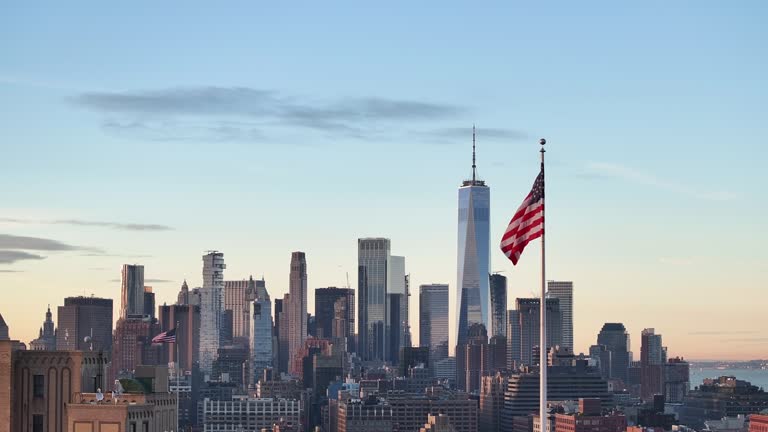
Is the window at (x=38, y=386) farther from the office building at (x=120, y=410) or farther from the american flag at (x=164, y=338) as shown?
the american flag at (x=164, y=338)

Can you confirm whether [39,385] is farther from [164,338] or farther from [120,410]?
[164,338]

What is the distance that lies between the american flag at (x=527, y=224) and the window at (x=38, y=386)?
30.7m

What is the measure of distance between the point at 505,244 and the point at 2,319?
1512 inches

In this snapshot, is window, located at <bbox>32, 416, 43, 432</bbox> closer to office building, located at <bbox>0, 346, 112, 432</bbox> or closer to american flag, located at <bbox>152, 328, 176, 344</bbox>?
office building, located at <bbox>0, 346, 112, 432</bbox>

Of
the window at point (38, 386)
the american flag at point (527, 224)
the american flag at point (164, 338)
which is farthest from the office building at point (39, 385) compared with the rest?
the american flag at point (164, 338)

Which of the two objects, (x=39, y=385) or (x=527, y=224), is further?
(x=39, y=385)

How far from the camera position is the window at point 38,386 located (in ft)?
273

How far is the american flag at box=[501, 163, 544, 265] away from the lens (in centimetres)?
6203

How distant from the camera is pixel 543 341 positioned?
62219 mm

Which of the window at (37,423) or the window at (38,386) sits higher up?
the window at (38,386)

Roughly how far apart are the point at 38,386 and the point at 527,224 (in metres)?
32.5

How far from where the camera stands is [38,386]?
83.3 metres

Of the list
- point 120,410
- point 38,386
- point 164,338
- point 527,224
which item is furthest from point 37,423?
point 164,338

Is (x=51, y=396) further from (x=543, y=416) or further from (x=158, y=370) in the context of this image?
(x=543, y=416)
